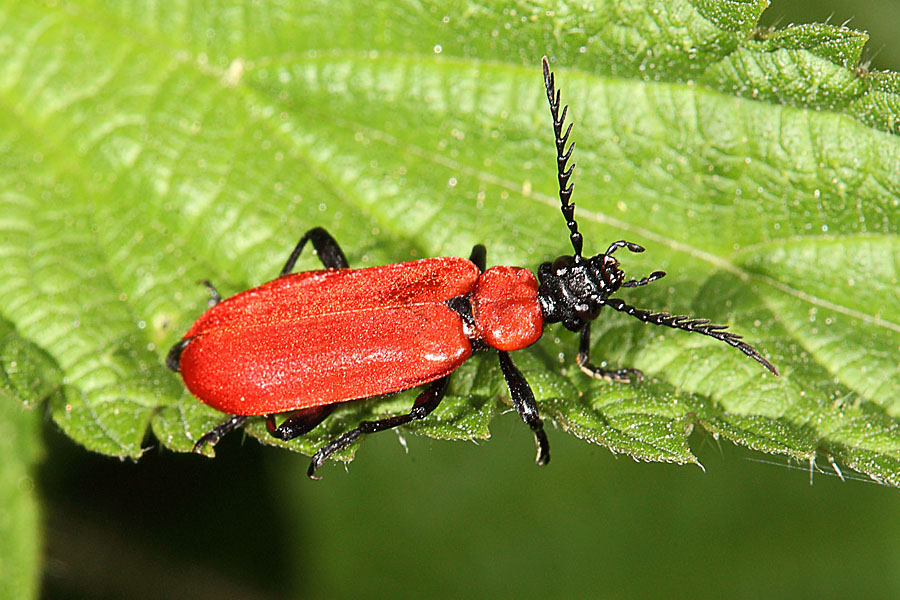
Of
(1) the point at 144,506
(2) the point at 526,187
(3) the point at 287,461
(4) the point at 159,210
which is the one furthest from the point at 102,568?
(2) the point at 526,187

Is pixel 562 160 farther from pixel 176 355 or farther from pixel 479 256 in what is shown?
pixel 176 355

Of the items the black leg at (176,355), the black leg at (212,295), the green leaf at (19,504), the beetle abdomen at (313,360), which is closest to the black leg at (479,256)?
the beetle abdomen at (313,360)

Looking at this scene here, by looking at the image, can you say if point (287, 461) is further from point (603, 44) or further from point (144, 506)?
point (603, 44)

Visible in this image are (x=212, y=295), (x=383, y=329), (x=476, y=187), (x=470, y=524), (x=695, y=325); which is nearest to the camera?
(x=695, y=325)

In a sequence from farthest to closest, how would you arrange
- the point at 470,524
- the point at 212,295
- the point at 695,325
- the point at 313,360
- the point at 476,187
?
→ the point at 470,524
the point at 476,187
the point at 212,295
the point at 313,360
the point at 695,325

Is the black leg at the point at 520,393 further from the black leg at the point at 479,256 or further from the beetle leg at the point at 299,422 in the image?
the beetle leg at the point at 299,422

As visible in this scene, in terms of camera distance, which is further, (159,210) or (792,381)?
(159,210)

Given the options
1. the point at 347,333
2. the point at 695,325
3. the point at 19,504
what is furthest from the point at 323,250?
the point at 19,504
